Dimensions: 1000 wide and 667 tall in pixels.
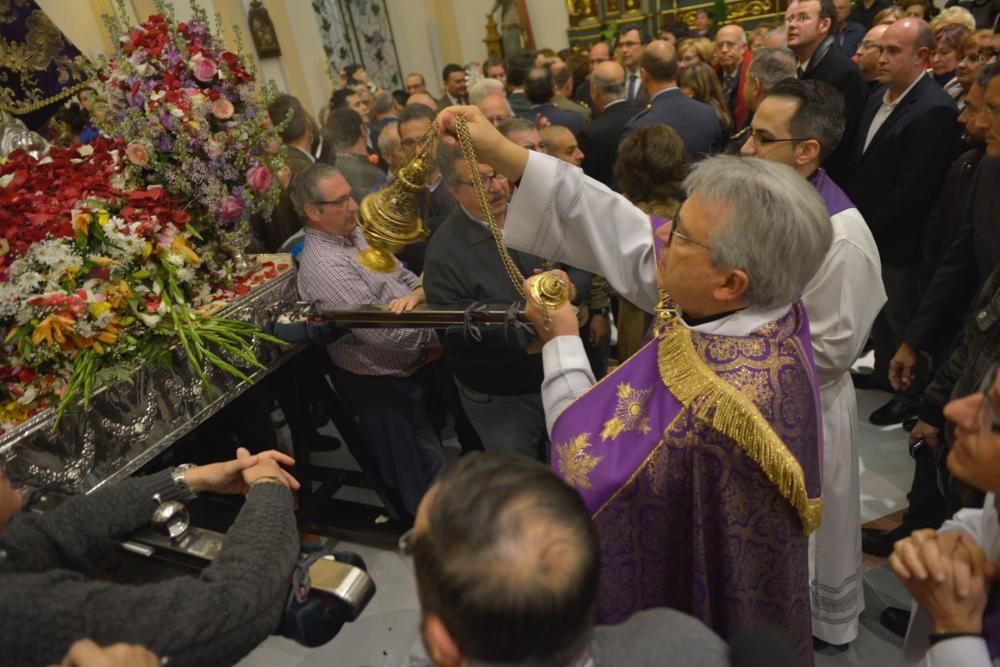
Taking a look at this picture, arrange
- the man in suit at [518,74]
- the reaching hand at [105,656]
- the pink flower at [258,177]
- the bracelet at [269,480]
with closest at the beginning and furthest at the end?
the reaching hand at [105,656] < the bracelet at [269,480] < the pink flower at [258,177] < the man in suit at [518,74]

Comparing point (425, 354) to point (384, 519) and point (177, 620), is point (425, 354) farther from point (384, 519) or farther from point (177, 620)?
point (177, 620)

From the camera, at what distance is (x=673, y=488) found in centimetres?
157

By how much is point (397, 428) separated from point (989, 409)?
2421 millimetres

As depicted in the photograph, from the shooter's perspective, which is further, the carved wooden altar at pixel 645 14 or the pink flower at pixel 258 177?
the carved wooden altar at pixel 645 14

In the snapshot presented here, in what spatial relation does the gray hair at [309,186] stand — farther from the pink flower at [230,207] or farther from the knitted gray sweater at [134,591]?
the knitted gray sweater at [134,591]

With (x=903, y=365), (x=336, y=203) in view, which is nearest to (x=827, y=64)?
(x=903, y=365)

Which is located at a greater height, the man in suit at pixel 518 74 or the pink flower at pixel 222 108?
A: the pink flower at pixel 222 108

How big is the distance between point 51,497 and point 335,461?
2.54 m

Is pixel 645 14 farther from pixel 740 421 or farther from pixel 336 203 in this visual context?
pixel 740 421

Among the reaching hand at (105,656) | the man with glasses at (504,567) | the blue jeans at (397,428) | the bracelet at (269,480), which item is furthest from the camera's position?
the blue jeans at (397,428)

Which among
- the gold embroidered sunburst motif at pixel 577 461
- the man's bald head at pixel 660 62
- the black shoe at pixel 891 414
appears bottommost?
the black shoe at pixel 891 414

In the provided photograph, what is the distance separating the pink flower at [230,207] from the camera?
2.85 m

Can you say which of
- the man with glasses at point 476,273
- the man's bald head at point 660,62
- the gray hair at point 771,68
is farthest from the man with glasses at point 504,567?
the man's bald head at point 660,62

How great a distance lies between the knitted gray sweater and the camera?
110 cm
